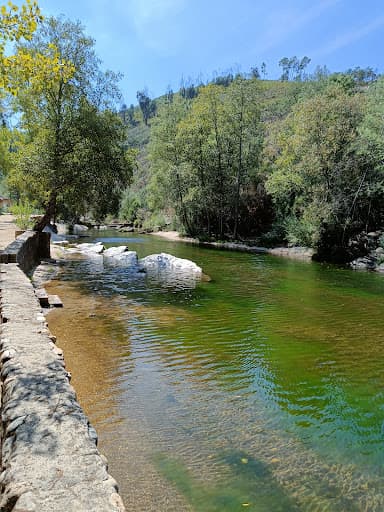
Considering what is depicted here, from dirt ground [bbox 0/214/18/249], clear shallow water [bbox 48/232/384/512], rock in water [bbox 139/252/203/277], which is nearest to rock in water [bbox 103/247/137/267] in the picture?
rock in water [bbox 139/252/203/277]

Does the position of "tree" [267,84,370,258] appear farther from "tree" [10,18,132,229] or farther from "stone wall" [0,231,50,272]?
"stone wall" [0,231,50,272]

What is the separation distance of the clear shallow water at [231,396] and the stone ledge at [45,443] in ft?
3.51

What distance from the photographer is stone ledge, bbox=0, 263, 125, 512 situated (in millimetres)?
2195

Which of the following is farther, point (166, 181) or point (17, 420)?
point (166, 181)

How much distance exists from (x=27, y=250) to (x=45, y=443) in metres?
12.2

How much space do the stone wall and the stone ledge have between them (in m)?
6.53

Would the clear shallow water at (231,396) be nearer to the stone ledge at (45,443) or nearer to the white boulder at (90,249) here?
the stone ledge at (45,443)

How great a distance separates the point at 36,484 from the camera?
2324mm

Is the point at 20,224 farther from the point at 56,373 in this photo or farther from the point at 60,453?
the point at 60,453

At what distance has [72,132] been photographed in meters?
16.4

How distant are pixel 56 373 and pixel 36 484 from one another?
1.68 m

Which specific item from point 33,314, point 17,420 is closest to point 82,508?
point 17,420

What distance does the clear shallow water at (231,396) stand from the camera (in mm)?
3789

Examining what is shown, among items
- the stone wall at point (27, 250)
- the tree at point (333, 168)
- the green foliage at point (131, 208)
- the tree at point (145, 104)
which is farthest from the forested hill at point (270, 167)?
the tree at point (145, 104)
